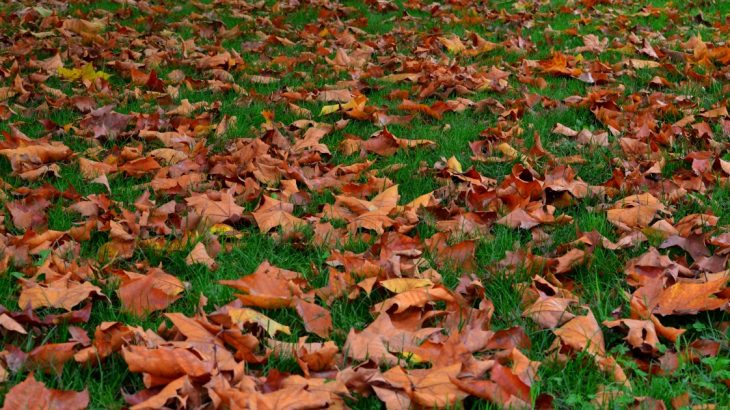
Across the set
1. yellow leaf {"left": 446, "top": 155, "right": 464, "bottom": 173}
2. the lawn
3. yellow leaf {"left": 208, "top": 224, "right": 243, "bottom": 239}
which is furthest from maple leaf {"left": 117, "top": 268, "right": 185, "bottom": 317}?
yellow leaf {"left": 446, "top": 155, "right": 464, "bottom": 173}

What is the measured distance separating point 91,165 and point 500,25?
3.97 meters

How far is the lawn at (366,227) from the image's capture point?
78.4 inches

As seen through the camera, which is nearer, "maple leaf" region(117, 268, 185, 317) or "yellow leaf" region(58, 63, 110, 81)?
"maple leaf" region(117, 268, 185, 317)

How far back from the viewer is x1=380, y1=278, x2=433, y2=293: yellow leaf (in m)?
2.38

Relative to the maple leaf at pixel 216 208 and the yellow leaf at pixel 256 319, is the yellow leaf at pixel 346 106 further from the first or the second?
the yellow leaf at pixel 256 319

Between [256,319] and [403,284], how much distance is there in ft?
1.55

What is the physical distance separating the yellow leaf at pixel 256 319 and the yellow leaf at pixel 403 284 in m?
0.36

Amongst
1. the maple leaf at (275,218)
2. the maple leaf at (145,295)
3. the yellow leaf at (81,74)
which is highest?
the maple leaf at (145,295)

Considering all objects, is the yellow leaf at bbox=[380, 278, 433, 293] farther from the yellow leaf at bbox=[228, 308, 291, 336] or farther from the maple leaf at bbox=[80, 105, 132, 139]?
the maple leaf at bbox=[80, 105, 132, 139]

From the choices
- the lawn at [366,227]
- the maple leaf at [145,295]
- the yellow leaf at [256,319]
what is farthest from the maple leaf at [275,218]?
the yellow leaf at [256,319]

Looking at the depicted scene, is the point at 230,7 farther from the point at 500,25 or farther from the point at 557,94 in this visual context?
the point at 557,94

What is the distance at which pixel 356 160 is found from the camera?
143 inches

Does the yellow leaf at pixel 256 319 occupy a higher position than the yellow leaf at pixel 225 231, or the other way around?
the yellow leaf at pixel 256 319

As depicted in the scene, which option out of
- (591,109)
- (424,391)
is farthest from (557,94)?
(424,391)
